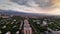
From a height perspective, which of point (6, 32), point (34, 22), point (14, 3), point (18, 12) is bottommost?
point (6, 32)

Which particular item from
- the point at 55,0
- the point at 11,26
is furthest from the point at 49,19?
the point at 11,26

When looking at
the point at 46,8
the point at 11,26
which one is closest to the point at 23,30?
the point at 11,26

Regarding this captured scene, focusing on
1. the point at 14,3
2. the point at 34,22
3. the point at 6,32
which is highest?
the point at 14,3

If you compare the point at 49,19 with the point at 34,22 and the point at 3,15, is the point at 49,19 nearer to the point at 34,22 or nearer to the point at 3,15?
the point at 34,22

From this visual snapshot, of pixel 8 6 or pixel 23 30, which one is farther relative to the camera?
pixel 8 6

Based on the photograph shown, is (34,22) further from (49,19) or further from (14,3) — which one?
(14,3)

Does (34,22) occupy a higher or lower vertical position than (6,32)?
higher

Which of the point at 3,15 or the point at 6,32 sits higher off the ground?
the point at 3,15

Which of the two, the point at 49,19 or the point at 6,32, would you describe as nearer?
the point at 6,32
